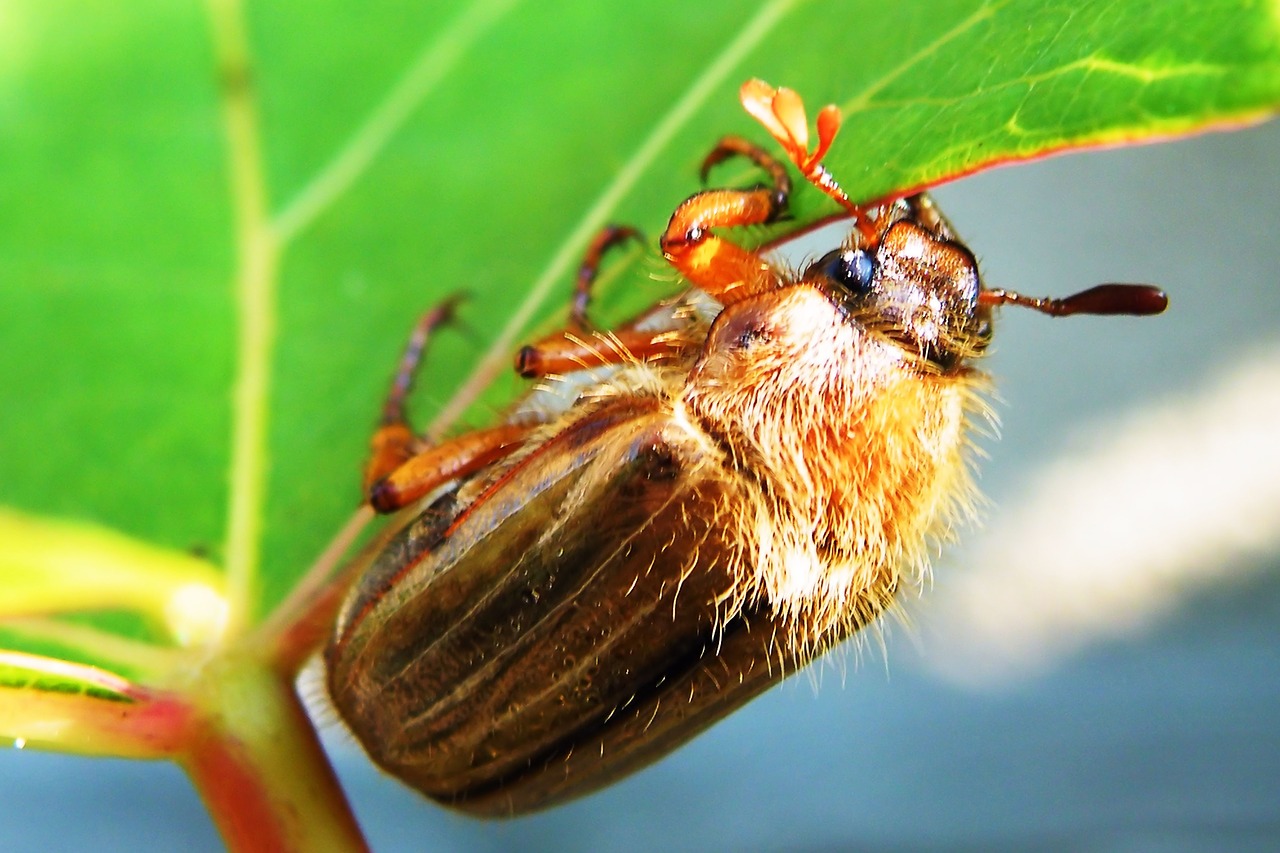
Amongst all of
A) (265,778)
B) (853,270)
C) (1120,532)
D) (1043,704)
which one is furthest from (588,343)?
(1120,532)

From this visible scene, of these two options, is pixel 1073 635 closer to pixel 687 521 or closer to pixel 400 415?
pixel 687 521

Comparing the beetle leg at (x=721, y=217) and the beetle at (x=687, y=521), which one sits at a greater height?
the beetle leg at (x=721, y=217)

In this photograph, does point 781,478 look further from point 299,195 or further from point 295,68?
point 295,68

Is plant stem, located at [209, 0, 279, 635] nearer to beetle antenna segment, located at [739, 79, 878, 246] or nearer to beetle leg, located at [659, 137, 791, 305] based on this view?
beetle leg, located at [659, 137, 791, 305]

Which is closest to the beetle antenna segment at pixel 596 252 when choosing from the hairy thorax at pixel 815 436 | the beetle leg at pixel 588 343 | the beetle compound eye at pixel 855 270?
the beetle leg at pixel 588 343

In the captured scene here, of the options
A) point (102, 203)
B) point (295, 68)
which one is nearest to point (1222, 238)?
point (295, 68)

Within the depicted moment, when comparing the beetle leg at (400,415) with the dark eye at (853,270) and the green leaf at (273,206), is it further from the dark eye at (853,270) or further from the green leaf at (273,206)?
the dark eye at (853,270)

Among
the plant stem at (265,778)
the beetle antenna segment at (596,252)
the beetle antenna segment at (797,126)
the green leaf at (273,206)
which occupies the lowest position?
the plant stem at (265,778)
